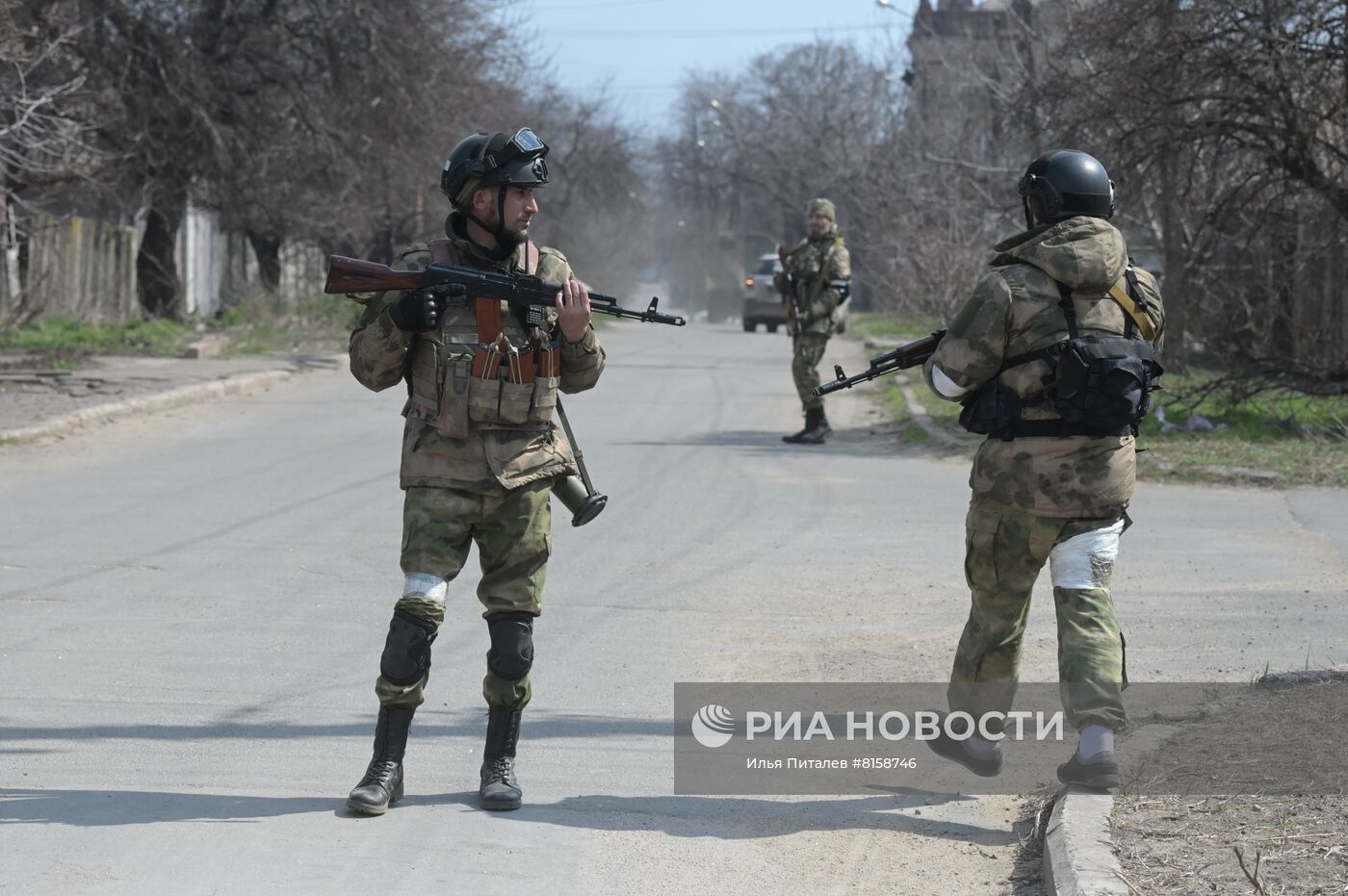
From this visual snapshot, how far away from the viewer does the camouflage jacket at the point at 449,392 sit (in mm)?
4855

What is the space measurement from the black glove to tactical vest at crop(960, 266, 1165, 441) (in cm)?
153

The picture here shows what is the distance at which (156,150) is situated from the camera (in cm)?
2291

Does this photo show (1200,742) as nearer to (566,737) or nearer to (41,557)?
(566,737)

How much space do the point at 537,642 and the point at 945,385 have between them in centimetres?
283

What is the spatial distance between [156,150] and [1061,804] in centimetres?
2040

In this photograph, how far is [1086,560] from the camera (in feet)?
16.0

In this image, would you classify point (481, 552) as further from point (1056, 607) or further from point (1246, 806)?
point (1246, 806)

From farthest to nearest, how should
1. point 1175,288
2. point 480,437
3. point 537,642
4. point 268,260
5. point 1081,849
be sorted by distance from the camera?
1. point 268,260
2. point 1175,288
3. point 537,642
4. point 480,437
5. point 1081,849

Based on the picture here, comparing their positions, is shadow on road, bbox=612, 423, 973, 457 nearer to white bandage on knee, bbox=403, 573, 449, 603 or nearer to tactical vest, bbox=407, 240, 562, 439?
tactical vest, bbox=407, 240, 562, 439

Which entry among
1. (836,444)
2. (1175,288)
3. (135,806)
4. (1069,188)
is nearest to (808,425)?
(836,444)

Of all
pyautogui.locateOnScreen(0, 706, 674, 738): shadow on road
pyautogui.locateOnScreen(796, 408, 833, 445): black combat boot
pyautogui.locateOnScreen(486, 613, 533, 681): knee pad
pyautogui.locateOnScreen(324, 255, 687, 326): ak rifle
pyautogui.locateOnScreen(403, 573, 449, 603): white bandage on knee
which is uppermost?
pyautogui.locateOnScreen(324, 255, 687, 326): ak rifle

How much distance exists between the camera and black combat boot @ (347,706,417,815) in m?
4.76

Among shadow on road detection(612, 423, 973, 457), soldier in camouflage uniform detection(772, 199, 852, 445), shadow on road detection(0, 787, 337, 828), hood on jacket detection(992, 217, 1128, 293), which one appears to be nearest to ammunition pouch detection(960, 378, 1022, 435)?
hood on jacket detection(992, 217, 1128, 293)

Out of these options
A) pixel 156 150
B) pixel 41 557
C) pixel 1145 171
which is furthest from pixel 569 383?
pixel 156 150
